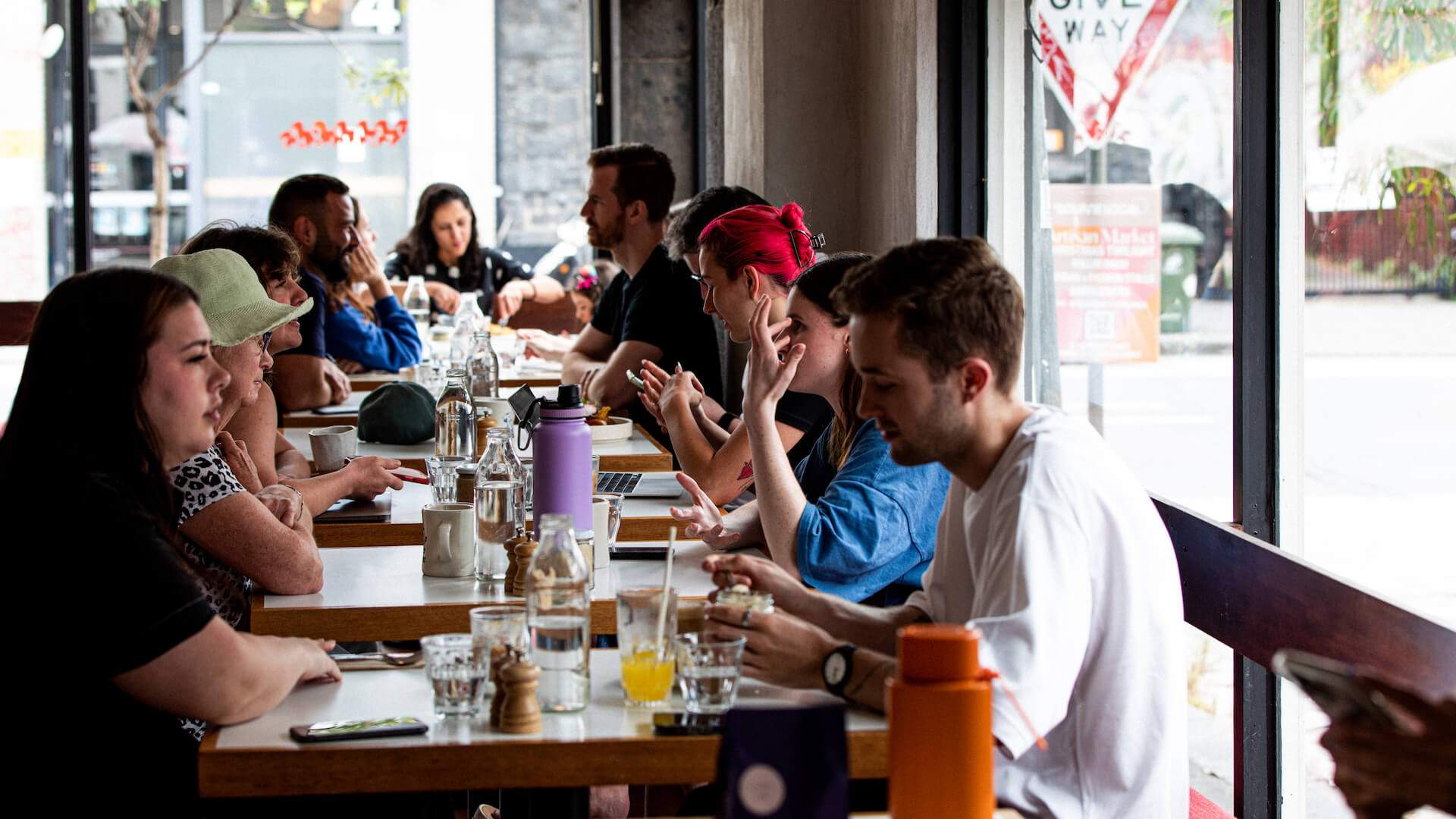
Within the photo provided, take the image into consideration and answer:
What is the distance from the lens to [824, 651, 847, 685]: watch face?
1.68 m

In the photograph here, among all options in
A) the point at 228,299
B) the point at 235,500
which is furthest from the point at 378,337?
the point at 235,500

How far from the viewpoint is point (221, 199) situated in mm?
12961

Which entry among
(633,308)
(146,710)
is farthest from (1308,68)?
(633,308)

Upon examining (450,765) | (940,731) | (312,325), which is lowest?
(450,765)

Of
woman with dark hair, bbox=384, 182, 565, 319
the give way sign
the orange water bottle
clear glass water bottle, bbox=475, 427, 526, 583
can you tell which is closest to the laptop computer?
clear glass water bottle, bbox=475, 427, 526, 583

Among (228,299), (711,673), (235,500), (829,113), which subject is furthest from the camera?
(829,113)

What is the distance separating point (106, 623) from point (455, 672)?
37 cm

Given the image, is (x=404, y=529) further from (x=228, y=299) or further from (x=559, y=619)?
(x=559, y=619)

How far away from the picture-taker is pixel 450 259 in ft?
23.5

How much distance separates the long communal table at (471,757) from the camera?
1.52 m

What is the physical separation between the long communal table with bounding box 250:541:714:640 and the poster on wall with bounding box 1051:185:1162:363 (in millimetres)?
1204

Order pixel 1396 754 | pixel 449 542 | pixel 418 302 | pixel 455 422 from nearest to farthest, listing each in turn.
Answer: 1. pixel 1396 754
2. pixel 449 542
3. pixel 455 422
4. pixel 418 302

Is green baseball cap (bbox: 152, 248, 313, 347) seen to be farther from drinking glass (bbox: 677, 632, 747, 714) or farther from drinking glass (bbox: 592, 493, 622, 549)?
drinking glass (bbox: 677, 632, 747, 714)

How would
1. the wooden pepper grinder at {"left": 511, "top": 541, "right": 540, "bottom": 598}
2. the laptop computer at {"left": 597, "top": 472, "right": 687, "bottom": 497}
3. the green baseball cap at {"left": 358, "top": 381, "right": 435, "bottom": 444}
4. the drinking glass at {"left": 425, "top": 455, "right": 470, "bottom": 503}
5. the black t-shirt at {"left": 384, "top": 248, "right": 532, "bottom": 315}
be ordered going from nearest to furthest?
the wooden pepper grinder at {"left": 511, "top": 541, "right": 540, "bottom": 598}, the drinking glass at {"left": 425, "top": 455, "right": 470, "bottom": 503}, the laptop computer at {"left": 597, "top": 472, "right": 687, "bottom": 497}, the green baseball cap at {"left": 358, "top": 381, "right": 435, "bottom": 444}, the black t-shirt at {"left": 384, "top": 248, "right": 532, "bottom": 315}
